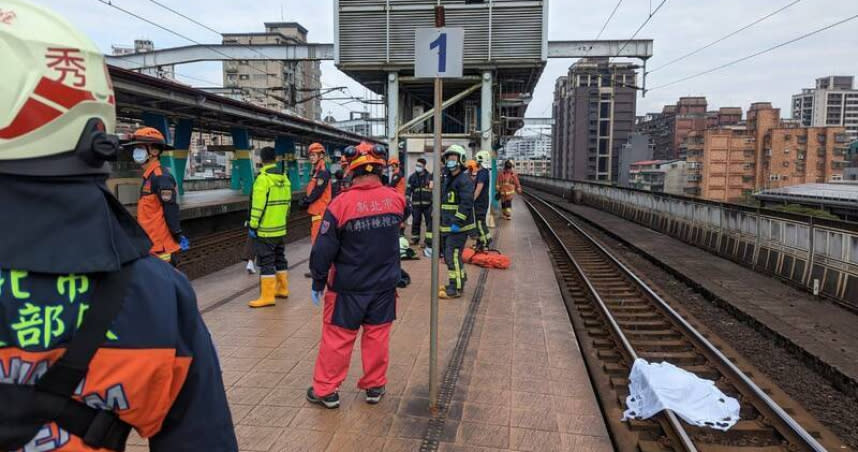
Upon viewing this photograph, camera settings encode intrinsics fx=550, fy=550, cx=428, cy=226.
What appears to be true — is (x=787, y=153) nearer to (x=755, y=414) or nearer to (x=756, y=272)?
(x=756, y=272)

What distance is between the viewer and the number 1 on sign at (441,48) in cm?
408

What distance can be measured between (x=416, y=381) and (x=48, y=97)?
403cm

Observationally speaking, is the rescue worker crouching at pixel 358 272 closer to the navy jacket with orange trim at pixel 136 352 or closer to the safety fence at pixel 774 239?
the navy jacket with orange trim at pixel 136 352

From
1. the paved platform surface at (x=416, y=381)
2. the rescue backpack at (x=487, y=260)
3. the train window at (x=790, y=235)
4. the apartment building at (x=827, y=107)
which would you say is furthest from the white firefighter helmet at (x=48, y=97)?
the apartment building at (x=827, y=107)

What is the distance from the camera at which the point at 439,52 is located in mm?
4102

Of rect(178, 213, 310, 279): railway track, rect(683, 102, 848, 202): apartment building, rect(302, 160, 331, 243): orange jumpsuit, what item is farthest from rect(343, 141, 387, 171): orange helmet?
rect(683, 102, 848, 202): apartment building

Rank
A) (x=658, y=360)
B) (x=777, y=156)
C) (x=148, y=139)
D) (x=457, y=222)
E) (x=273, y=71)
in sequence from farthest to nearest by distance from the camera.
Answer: (x=273, y=71) < (x=777, y=156) < (x=457, y=222) < (x=658, y=360) < (x=148, y=139)

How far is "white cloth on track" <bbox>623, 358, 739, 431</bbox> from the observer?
437 centimetres

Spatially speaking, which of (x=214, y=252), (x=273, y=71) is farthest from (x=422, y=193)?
(x=273, y=71)

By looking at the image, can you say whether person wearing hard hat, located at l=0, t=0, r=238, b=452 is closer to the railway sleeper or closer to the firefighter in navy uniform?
the firefighter in navy uniform

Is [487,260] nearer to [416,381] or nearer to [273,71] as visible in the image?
[416,381]

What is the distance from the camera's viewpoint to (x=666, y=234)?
714 inches

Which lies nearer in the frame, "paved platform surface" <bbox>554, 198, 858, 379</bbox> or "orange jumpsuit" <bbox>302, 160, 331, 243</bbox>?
"paved platform surface" <bbox>554, 198, 858, 379</bbox>

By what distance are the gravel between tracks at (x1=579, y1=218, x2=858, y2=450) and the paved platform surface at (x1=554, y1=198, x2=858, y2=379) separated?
8.3 inches
